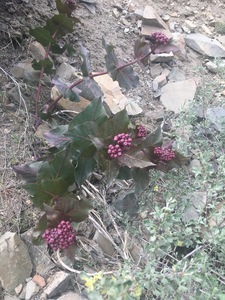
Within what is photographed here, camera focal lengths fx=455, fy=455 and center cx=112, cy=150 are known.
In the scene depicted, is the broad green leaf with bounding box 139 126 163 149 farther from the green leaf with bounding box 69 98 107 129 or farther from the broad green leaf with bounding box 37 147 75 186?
the broad green leaf with bounding box 37 147 75 186

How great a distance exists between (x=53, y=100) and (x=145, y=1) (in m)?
1.35

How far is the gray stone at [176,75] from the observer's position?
9.45 ft

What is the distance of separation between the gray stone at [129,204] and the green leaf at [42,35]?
2.73ft

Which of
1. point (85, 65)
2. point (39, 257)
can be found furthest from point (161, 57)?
point (39, 257)

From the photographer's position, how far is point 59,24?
86.5 inches

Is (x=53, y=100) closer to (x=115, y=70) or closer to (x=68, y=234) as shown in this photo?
(x=115, y=70)

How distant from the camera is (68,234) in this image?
5.04 ft

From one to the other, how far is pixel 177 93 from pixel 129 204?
3.12 ft

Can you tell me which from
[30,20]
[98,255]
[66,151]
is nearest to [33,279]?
[98,255]

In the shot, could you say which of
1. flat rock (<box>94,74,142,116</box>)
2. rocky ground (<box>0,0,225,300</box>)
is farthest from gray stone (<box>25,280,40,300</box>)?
flat rock (<box>94,74,142,116</box>)

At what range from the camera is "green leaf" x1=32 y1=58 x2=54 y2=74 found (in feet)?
7.22

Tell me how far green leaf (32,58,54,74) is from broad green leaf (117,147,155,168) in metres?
0.80

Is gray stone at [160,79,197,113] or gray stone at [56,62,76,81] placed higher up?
gray stone at [56,62,76,81]

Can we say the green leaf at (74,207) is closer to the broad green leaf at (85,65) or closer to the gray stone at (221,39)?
the broad green leaf at (85,65)
